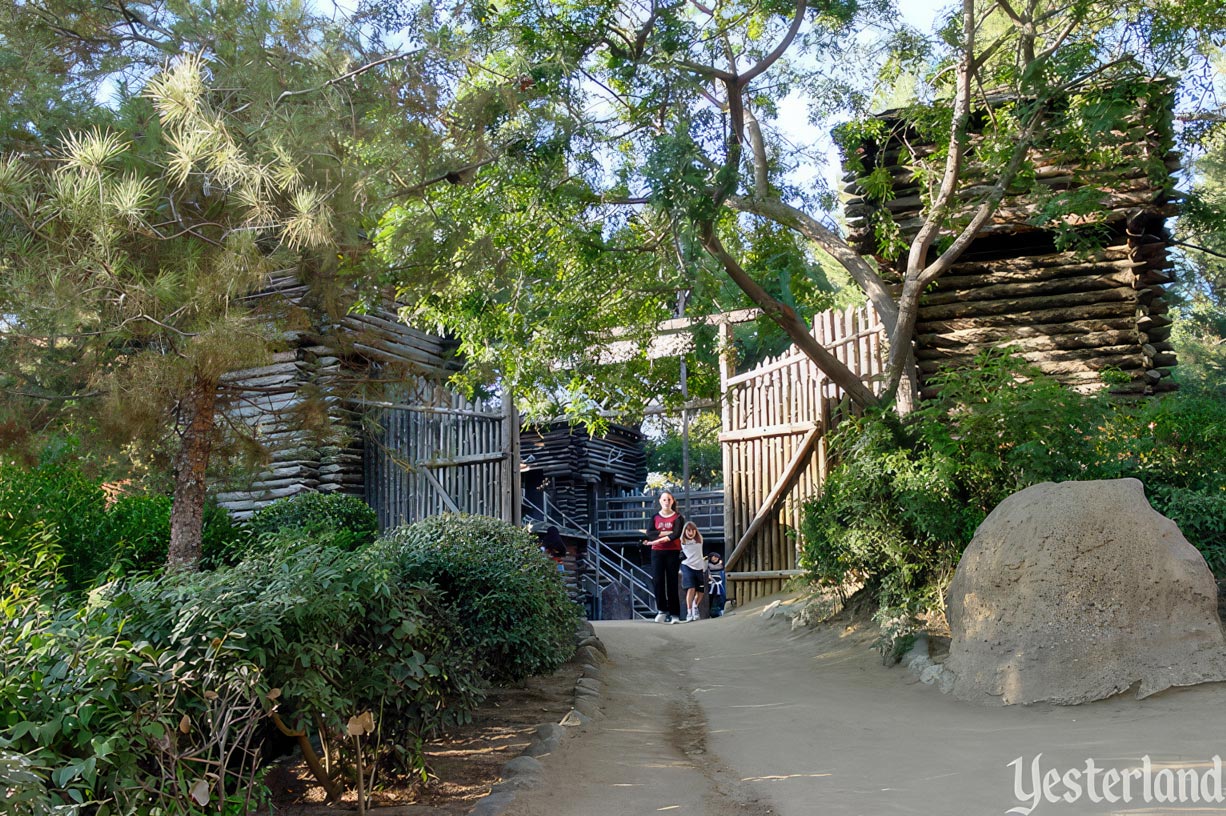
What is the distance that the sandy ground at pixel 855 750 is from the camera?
4410mm

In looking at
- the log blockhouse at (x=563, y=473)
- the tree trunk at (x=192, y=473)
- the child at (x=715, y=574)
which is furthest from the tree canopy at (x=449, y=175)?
the log blockhouse at (x=563, y=473)

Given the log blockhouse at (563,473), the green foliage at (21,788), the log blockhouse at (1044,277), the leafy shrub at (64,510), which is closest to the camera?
the green foliage at (21,788)

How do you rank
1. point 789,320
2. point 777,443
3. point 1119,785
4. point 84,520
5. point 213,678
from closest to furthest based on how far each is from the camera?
point 213,678 → point 1119,785 → point 84,520 → point 789,320 → point 777,443

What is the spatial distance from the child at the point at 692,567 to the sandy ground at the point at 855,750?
5.18 m

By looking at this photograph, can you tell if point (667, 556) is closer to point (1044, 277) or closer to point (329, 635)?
point (1044, 277)

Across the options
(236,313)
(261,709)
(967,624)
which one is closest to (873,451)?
(967,624)

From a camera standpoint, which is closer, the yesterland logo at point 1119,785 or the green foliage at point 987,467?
the yesterland logo at point 1119,785

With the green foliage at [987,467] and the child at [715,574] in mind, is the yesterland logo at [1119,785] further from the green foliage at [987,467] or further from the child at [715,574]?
the child at [715,574]

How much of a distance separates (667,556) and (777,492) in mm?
1688

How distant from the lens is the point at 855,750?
17.9 ft

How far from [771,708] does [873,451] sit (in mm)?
2852

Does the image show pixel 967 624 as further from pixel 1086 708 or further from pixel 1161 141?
pixel 1161 141

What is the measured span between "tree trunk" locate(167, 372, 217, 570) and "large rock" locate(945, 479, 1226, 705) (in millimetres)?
5286

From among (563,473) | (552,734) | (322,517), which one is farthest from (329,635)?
(563,473)
